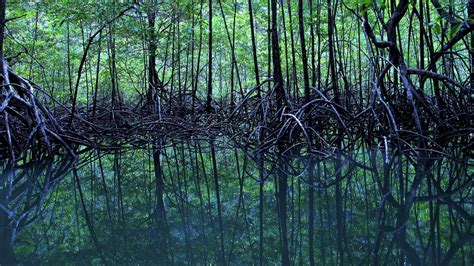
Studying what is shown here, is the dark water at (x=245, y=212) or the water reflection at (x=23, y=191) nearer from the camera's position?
the dark water at (x=245, y=212)

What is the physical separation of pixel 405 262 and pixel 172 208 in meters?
1.25

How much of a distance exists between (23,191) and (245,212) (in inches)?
58.1

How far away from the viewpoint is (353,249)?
59.9 inches

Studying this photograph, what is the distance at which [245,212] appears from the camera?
2.09 metres

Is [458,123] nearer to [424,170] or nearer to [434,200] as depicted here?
[424,170]

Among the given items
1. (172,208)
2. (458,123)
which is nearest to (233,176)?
(172,208)

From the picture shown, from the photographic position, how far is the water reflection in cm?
180

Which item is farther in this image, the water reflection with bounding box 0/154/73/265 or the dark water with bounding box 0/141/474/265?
the water reflection with bounding box 0/154/73/265

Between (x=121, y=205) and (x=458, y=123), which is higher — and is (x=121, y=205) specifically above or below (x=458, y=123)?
below

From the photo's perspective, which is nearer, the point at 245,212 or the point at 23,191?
the point at 245,212

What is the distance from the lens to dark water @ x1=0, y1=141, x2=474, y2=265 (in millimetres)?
1521

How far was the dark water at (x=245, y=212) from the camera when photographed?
1521 millimetres

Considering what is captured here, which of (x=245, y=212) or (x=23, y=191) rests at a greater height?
(x=23, y=191)

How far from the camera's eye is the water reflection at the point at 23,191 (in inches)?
71.0
